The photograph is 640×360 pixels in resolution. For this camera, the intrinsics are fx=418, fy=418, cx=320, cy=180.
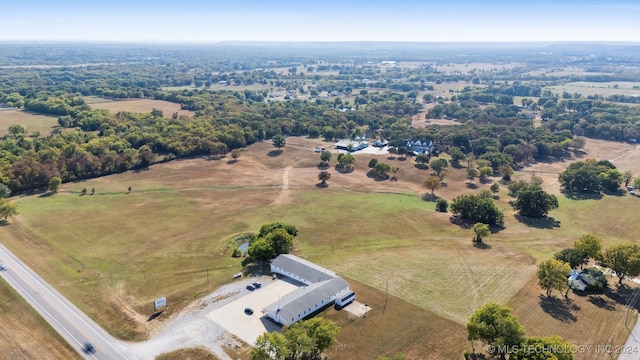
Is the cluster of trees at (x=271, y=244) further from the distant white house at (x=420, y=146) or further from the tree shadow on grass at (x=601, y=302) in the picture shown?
the distant white house at (x=420, y=146)

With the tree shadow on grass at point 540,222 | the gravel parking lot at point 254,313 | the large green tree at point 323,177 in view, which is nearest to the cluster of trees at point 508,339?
the gravel parking lot at point 254,313

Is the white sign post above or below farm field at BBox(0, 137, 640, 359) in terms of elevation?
above

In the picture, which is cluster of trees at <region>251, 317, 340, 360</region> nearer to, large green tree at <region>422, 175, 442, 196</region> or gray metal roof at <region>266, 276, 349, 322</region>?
gray metal roof at <region>266, 276, 349, 322</region>

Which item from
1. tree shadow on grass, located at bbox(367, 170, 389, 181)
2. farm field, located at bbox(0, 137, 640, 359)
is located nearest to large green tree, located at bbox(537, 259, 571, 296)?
farm field, located at bbox(0, 137, 640, 359)

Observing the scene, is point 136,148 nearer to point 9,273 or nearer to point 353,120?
point 9,273

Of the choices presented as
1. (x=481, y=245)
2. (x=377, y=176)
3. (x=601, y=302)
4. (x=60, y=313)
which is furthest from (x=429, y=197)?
(x=60, y=313)

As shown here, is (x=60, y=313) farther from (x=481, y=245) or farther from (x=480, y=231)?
(x=481, y=245)

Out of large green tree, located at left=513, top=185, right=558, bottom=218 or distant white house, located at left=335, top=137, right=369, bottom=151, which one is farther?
distant white house, located at left=335, top=137, right=369, bottom=151
